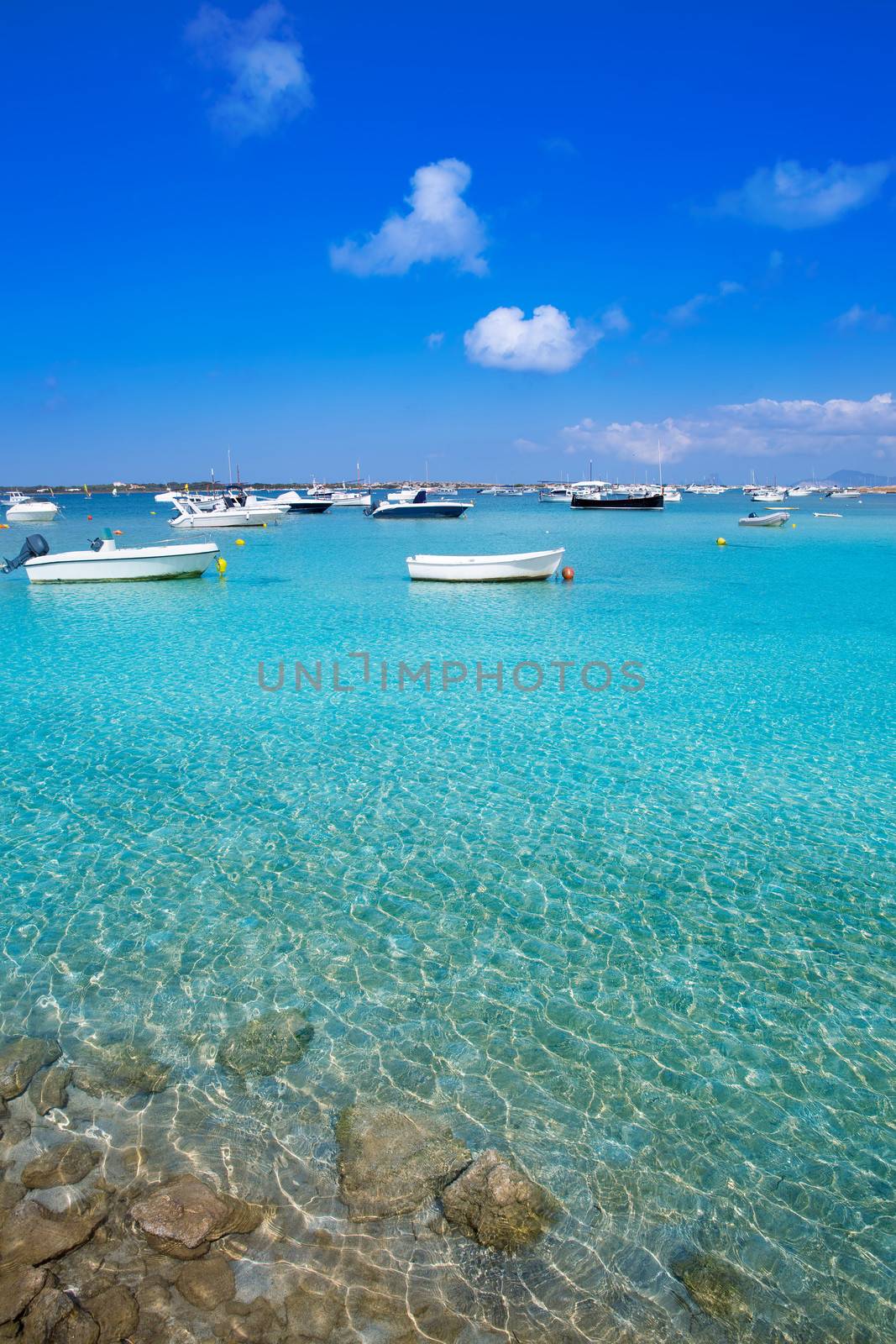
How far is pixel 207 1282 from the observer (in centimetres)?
324

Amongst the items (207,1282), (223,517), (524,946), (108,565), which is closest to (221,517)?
(223,517)

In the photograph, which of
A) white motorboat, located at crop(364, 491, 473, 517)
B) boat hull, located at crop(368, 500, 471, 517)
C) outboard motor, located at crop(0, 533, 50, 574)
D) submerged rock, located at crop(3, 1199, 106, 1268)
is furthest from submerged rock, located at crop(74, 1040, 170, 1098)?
boat hull, located at crop(368, 500, 471, 517)

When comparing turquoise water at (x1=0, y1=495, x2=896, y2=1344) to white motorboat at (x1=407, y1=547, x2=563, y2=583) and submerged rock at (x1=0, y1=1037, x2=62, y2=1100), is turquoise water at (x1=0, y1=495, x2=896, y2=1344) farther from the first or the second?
white motorboat at (x1=407, y1=547, x2=563, y2=583)

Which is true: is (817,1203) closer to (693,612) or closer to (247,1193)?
(247,1193)

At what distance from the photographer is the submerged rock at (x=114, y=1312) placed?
2988 millimetres

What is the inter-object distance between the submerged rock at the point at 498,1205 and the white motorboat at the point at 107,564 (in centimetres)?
2521

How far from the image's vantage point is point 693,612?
70.8 feet

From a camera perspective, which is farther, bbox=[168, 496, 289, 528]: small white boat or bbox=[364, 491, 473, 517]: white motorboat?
bbox=[364, 491, 473, 517]: white motorboat

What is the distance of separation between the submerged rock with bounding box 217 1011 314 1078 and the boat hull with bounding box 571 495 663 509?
257 feet

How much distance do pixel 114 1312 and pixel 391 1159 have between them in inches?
54.3

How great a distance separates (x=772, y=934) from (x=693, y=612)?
16820mm

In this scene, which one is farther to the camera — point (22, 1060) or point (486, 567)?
point (486, 567)

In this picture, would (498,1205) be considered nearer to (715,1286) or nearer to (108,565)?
(715,1286)

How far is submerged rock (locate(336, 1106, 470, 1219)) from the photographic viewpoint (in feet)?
12.1
